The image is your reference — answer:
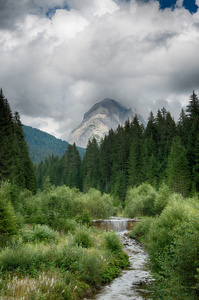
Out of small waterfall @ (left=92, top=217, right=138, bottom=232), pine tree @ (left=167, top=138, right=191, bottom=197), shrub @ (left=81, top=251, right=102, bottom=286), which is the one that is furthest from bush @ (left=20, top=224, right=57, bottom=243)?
pine tree @ (left=167, top=138, right=191, bottom=197)

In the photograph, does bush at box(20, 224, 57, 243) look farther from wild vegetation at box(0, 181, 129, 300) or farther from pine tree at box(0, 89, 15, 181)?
pine tree at box(0, 89, 15, 181)

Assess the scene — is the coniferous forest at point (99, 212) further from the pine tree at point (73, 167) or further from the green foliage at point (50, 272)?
the pine tree at point (73, 167)

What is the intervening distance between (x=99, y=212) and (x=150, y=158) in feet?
88.2

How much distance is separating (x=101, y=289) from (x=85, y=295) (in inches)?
71.6

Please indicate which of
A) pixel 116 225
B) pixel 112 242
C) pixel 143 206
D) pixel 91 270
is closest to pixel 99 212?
pixel 116 225

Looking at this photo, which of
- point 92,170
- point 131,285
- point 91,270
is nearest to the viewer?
point 91,270

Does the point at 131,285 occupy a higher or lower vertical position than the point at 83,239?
lower

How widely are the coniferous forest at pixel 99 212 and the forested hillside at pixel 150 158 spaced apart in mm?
280

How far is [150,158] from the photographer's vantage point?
71.3 metres

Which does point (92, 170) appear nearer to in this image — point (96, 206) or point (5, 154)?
point (96, 206)

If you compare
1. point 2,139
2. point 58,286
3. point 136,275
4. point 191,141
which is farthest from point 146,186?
point 58,286

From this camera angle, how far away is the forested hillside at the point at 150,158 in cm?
5377

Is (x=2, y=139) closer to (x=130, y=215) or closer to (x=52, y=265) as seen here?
(x=130, y=215)

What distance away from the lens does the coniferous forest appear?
10.7 m
